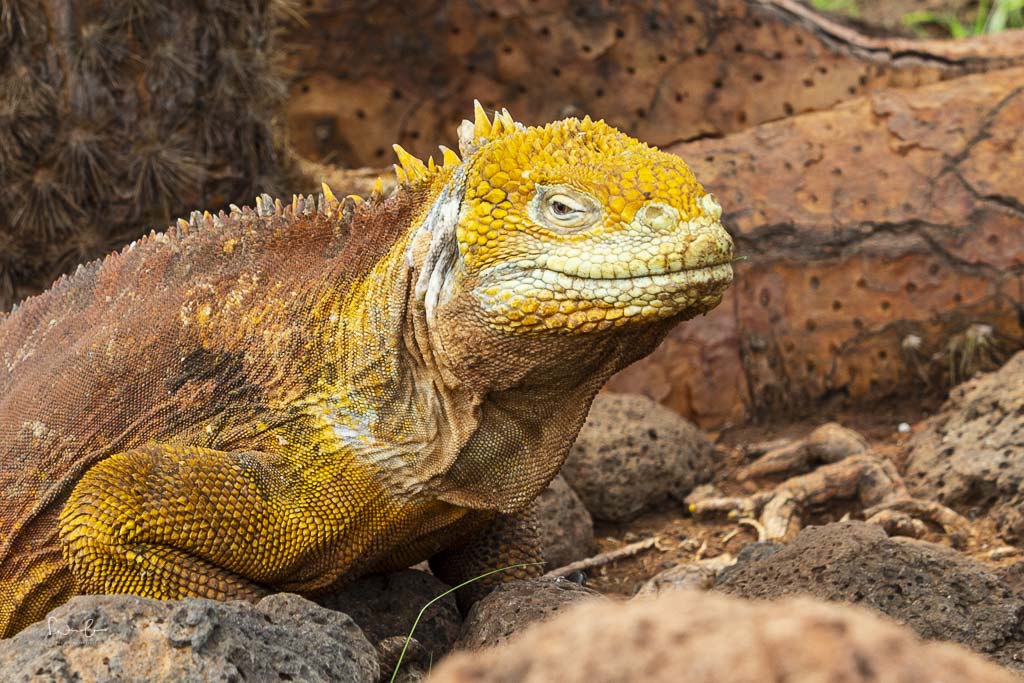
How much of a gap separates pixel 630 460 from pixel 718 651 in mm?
5133

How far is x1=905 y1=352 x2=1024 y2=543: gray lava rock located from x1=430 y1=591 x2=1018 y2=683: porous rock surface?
4.53 m

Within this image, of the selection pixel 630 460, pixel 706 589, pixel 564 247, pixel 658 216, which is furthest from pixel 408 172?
pixel 630 460

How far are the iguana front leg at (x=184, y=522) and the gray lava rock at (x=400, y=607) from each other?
47cm

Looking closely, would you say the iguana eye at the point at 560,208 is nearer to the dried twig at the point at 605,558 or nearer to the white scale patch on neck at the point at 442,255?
the white scale patch on neck at the point at 442,255

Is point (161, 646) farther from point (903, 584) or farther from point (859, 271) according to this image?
point (859, 271)

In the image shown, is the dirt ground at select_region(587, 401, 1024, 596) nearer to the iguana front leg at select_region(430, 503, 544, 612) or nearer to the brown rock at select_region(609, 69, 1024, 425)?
the brown rock at select_region(609, 69, 1024, 425)

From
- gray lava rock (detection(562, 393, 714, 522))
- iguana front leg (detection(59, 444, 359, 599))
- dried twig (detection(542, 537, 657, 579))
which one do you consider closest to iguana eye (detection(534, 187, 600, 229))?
iguana front leg (detection(59, 444, 359, 599))

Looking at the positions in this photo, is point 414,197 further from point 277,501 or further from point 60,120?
point 60,120

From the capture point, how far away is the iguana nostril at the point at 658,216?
3.92 metres


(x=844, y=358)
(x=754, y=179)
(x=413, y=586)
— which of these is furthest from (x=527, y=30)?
(x=413, y=586)

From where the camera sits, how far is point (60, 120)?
696cm

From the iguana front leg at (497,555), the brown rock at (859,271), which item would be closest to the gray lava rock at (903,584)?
the iguana front leg at (497,555)

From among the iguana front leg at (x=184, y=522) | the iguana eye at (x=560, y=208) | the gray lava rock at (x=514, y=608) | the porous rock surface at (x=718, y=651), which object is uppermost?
the porous rock surface at (x=718, y=651)

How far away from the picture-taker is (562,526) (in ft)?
19.9
